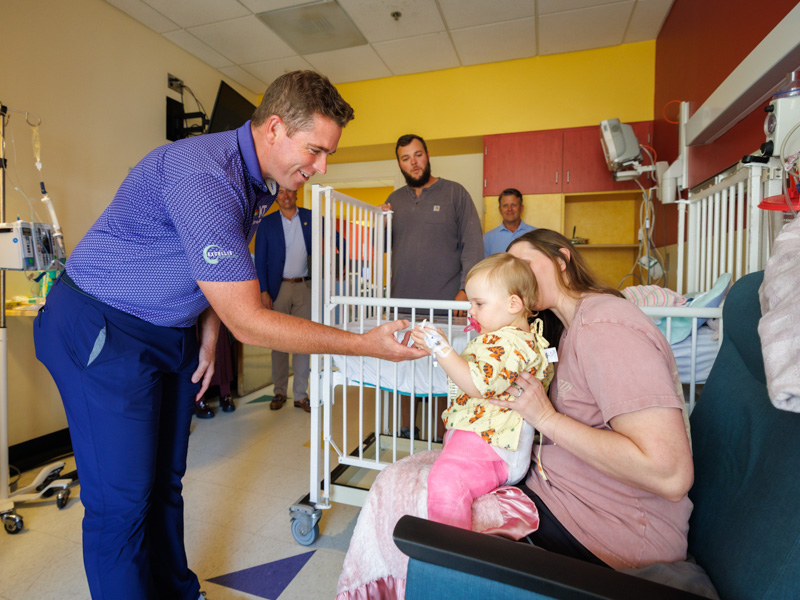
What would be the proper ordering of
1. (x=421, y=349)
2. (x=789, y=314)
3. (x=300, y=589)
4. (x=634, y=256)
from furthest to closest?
(x=634, y=256) < (x=300, y=589) < (x=421, y=349) < (x=789, y=314)

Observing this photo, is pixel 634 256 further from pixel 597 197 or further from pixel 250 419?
pixel 250 419

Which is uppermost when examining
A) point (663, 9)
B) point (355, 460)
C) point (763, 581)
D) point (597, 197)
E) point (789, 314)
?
point (663, 9)

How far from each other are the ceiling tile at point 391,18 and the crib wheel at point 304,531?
3.27m

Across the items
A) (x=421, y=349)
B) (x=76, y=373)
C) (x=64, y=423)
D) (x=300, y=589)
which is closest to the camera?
(x=76, y=373)

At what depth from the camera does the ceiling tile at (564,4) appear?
10.1 ft

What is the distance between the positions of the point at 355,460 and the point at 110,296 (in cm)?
110

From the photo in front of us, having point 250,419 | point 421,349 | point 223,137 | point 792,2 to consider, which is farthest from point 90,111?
point 792,2

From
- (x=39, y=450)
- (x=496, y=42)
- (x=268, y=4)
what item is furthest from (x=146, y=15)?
(x=39, y=450)

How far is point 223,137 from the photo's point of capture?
3.64 feet

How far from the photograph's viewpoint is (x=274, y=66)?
412 cm

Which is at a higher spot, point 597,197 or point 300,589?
point 597,197

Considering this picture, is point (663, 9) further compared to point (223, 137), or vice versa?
point (663, 9)

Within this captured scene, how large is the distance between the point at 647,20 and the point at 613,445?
148 inches

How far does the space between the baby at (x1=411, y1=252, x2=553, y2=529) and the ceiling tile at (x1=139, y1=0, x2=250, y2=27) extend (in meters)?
3.23
